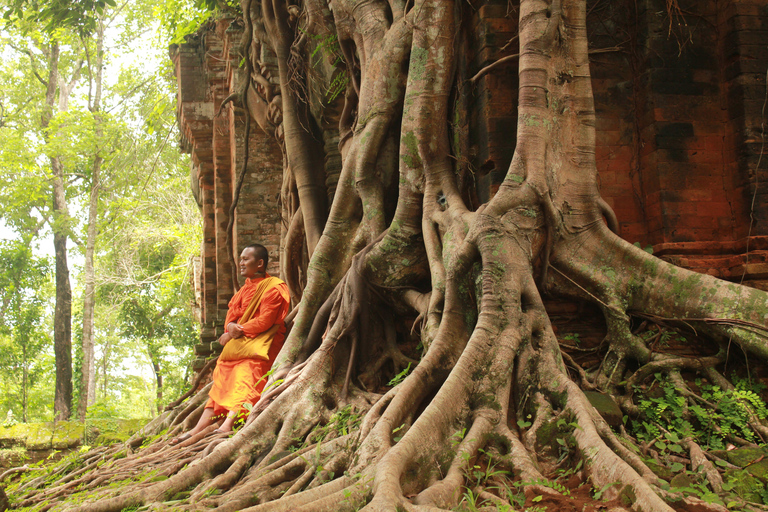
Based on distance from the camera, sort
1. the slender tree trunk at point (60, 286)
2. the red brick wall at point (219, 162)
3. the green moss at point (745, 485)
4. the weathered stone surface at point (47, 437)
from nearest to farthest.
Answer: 1. the green moss at point (745, 485)
2. the weathered stone surface at point (47, 437)
3. the red brick wall at point (219, 162)
4. the slender tree trunk at point (60, 286)

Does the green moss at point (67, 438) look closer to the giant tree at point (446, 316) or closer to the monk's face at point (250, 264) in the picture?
the giant tree at point (446, 316)

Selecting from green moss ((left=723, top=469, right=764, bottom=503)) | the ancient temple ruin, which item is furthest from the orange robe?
green moss ((left=723, top=469, right=764, bottom=503))

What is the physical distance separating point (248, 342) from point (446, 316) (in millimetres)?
2089

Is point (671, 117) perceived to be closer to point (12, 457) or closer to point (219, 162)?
point (219, 162)

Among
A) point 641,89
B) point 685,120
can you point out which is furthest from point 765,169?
point 641,89

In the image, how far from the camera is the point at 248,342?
16.8 feet

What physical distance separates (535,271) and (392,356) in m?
1.09

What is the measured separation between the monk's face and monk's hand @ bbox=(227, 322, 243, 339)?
0.44 meters

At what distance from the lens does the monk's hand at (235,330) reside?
16.7ft

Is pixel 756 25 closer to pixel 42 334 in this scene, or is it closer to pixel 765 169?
pixel 765 169

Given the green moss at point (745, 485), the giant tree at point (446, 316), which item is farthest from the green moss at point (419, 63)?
the green moss at point (745, 485)

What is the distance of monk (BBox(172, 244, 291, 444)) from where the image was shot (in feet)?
16.1

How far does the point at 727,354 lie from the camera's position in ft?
11.2

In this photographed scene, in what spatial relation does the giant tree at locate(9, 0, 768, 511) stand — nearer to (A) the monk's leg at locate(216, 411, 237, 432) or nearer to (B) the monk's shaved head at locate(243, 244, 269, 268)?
(A) the monk's leg at locate(216, 411, 237, 432)
